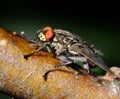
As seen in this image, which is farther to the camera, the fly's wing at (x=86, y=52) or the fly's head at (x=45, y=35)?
the fly's wing at (x=86, y=52)

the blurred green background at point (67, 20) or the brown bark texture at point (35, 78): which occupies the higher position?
the brown bark texture at point (35, 78)

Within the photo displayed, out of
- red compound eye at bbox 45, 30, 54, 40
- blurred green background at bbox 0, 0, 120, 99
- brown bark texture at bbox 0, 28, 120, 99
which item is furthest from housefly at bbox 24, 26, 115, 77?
blurred green background at bbox 0, 0, 120, 99

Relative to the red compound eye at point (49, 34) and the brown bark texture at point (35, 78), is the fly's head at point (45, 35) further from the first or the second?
the brown bark texture at point (35, 78)

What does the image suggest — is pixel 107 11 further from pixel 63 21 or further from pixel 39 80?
pixel 39 80

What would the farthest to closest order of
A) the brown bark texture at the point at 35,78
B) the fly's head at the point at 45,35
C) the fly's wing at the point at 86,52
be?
the fly's wing at the point at 86,52
the fly's head at the point at 45,35
the brown bark texture at the point at 35,78

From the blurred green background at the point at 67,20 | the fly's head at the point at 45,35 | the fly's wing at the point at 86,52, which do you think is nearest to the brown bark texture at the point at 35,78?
the fly's head at the point at 45,35

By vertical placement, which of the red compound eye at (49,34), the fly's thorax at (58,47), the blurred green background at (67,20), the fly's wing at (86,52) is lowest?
the blurred green background at (67,20)

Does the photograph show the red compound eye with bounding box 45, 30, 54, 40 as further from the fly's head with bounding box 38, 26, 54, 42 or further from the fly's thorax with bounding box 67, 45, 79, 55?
the fly's thorax with bounding box 67, 45, 79, 55

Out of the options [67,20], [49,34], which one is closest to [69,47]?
[49,34]
